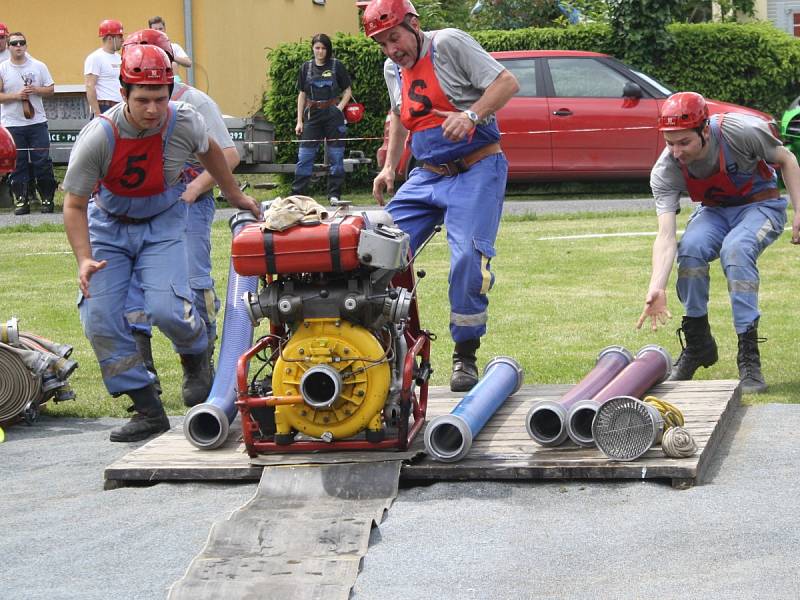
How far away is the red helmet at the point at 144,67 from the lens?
6.45 m

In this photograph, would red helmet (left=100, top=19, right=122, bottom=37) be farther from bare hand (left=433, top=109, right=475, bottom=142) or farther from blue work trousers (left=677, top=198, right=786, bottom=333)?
bare hand (left=433, top=109, right=475, bottom=142)

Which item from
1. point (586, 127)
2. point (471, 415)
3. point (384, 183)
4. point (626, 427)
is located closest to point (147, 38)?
point (384, 183)

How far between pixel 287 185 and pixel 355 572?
54.0 ft

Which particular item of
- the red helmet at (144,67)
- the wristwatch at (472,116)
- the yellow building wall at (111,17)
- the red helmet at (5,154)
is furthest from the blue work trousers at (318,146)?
the red helmet at (144,67)

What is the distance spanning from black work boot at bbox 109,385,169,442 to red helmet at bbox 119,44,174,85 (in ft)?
5.36

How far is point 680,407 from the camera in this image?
6.81 metres

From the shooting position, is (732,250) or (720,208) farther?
(720,208)

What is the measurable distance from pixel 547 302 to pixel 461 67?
380 cm

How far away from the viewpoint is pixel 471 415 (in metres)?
6.27

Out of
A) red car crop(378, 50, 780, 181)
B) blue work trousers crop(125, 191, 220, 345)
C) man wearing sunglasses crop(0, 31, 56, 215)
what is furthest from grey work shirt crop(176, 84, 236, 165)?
→ man wearing sunglasses crop(0, 31, 56, 215)

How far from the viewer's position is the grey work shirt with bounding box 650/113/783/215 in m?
7.62

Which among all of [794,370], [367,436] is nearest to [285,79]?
[794,370]

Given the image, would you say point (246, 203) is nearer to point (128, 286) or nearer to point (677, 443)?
point (128, 286)

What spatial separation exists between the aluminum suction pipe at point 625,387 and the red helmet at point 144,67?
7.95ft
